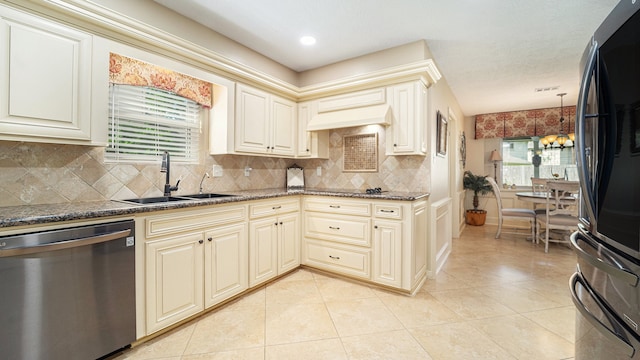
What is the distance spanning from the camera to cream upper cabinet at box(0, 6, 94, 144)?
1576mm

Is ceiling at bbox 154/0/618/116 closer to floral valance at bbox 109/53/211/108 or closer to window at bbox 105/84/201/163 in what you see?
floral valance at bbox 109/53/211/108

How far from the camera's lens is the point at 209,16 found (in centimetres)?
250

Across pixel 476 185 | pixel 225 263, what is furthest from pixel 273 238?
pixel 476 185

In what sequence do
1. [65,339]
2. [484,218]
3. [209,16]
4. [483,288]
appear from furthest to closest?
[484,218] → [483,288] → [209,16] → [65,339]

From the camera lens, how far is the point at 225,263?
93.6 inches

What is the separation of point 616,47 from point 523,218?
472cm

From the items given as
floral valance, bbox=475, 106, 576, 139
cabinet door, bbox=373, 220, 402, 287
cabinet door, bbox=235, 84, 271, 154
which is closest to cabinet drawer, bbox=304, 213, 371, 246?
cabinet door, bbox=373, 220, 402, 287

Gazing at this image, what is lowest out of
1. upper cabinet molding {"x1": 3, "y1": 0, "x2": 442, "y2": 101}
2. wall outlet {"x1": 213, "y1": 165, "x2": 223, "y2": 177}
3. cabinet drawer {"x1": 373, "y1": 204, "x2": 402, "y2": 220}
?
cabinet drawer {"x1": 373, "y1": 204, "x2": 402, "y2": 220}

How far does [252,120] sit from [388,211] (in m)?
1.75

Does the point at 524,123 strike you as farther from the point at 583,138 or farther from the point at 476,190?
the point at 583,138

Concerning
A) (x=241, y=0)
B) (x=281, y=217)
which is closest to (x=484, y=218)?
(x=281, y=217)

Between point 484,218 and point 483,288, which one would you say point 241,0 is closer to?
point 483,288

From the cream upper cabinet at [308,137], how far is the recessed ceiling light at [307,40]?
2.45 ft

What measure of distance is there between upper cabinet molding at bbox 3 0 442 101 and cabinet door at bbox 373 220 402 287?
157 cm
